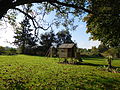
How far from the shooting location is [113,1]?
10000 mm

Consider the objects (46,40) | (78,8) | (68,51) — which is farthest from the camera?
(46,40)

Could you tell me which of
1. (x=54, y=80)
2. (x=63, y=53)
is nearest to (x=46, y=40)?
(x=63, y=53)

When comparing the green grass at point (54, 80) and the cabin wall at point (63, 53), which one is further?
the cabin wall at point (63, 53)

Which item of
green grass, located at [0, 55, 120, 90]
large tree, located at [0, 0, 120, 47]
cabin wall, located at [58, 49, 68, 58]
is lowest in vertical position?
green grass, located at [0, 55, 120, 90]

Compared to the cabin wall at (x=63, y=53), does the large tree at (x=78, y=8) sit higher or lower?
higher

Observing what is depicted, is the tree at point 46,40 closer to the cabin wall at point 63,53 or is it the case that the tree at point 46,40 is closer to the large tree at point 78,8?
the cabin wall at point 63,53

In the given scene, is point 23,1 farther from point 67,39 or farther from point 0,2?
point 67,39

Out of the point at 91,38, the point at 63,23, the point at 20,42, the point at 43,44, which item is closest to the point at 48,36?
the point at 43,44

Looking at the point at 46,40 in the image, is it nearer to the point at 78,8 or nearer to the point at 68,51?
the point at 68,51

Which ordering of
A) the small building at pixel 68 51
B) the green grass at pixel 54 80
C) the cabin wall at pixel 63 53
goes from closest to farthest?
the green grass at pixel 54 80
the small building at pixel 68 51
the cabin wall at pixel 63 53

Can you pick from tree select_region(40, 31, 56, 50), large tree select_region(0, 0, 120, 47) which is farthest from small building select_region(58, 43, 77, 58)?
tree select_region(40, 31, 56, 50)

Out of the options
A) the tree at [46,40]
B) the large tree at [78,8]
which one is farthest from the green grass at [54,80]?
the tree at [46,40]

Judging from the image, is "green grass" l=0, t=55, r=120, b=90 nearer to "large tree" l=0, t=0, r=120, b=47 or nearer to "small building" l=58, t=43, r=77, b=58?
"large tree" l=0, t=0, r=120, b=47

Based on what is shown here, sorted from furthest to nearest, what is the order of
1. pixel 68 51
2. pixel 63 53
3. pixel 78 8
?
pixel 63 53 < pixel 68 51 < pixel 78 8
